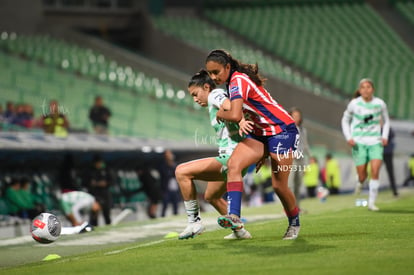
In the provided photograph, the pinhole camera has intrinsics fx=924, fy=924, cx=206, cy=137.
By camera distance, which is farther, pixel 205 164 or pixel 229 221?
pixel 205 164

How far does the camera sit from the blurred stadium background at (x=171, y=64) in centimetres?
2689

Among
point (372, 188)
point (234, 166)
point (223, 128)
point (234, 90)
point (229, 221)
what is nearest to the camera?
point (229, 221)

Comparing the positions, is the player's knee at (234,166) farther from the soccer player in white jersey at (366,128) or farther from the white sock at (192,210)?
the soccer player in white jersey at (366,128)

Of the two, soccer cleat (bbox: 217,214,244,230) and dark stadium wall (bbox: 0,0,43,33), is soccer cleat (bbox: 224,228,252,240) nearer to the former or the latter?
soccer cleat (bbox: 217,214,244,230)

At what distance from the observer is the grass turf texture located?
868cm

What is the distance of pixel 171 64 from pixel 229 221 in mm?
30977

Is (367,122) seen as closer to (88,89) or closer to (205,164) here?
(205,164)

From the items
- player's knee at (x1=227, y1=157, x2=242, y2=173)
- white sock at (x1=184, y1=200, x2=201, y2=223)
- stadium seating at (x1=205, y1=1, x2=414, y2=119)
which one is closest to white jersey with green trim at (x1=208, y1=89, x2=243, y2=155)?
player's knee at (x1=227, y1=157, x2=242, y2=173)

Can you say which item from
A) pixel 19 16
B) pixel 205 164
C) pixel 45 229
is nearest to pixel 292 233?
pixel 205 164

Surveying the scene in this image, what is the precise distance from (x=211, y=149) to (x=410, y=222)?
50.5ft

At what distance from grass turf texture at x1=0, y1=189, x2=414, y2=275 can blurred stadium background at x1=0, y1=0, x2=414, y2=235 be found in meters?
10.7

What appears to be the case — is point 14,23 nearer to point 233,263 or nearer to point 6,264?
point 6,264

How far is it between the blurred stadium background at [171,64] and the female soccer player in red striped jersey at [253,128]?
38.8ft

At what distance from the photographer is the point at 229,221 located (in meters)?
9.69
